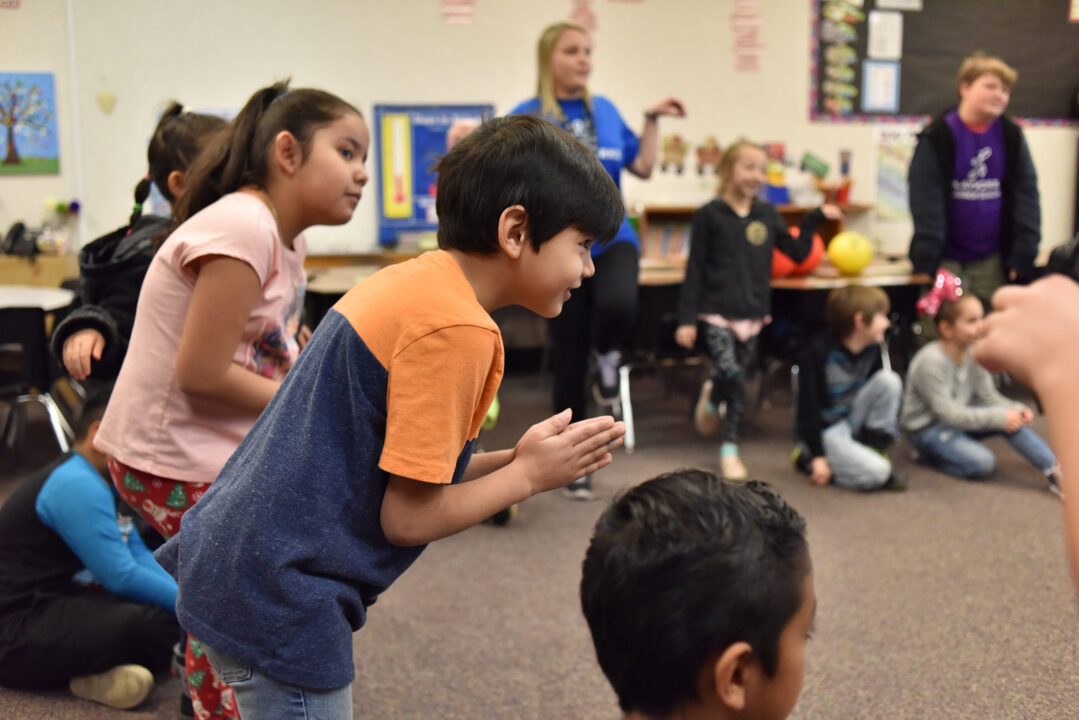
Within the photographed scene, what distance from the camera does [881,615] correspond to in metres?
2.61

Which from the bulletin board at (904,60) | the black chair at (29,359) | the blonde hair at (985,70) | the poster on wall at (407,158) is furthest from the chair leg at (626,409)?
the bulletin board at (904,60)

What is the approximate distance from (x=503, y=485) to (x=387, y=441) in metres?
0.16

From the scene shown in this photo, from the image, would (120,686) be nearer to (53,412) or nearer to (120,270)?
(120,270)

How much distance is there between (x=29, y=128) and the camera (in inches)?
208

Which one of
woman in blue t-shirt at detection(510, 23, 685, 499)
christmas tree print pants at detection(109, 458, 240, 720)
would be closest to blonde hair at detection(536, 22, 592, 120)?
woman in blue t-shirt at detection(510, 23, 685, 499)

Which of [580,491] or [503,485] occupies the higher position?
[503,485]

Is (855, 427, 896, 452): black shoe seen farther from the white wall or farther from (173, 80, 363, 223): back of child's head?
(173, 80, 363, 223): back of child's head

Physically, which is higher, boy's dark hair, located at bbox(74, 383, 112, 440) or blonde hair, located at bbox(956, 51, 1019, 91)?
blonde hair, located at bbox(956, 51, 1019, 91)

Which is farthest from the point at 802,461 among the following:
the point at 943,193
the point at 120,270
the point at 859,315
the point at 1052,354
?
the point at 1052,354

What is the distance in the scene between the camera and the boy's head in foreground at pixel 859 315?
383cm

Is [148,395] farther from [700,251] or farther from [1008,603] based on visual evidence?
[700,251]

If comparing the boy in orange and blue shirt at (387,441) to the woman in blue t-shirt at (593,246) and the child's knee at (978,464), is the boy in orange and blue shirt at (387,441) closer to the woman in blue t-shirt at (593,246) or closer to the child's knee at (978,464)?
the woman in blue t-shirt at (593,246)

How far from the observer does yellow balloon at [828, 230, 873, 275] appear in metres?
4.93

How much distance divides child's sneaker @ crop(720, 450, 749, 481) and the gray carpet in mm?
155
